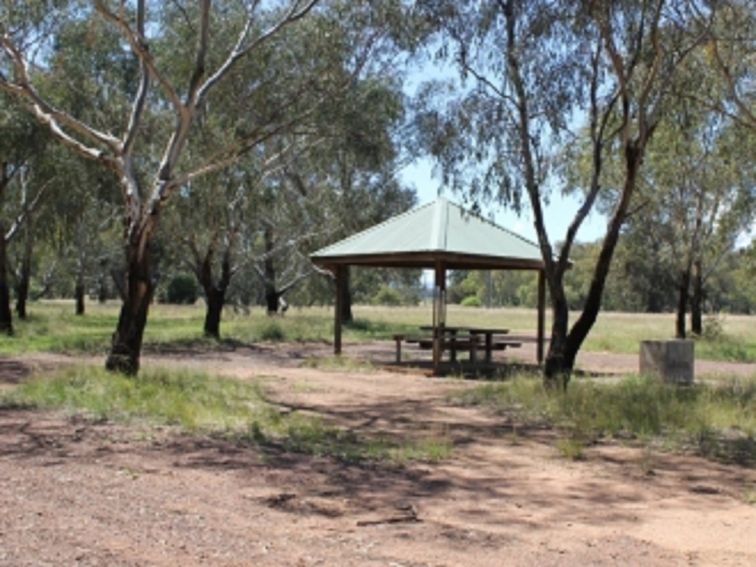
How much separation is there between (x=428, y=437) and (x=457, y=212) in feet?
36.8

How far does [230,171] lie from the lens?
23.9m

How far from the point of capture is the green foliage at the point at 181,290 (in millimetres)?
64812

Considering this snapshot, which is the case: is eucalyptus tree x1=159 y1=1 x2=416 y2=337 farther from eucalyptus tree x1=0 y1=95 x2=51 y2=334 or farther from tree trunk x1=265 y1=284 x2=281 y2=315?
tree trunk x1=265 y1=284 x2=281 y2=315

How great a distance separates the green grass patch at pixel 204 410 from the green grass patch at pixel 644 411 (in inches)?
77.6

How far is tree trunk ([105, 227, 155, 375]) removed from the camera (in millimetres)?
14195

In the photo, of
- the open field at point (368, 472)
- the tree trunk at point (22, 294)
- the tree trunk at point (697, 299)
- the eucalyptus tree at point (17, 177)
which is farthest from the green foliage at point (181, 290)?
the open field at point (368, 472)

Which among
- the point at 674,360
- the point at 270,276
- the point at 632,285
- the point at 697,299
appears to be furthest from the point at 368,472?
the point at 632,285

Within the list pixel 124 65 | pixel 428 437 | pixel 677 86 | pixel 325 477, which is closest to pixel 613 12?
pixel 677 86

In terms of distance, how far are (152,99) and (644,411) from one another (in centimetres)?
1678

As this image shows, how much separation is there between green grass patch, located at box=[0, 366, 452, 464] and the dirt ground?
40cm

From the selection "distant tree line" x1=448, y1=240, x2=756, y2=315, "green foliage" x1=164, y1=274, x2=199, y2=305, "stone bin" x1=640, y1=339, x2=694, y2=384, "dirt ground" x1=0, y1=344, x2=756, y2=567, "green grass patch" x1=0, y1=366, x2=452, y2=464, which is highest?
"distant tree line" x1=448, y1=240, x2=756, y2=315

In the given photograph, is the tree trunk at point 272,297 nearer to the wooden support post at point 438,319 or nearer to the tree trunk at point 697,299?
the tree trunk at point 697,299

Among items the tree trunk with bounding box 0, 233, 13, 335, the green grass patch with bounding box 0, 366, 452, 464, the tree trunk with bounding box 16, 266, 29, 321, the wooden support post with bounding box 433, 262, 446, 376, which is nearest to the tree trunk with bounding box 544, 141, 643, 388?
the wooden support post with bounding box 433, 262, 446, 376

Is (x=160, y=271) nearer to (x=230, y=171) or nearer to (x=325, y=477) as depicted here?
(x=230, y=171)
